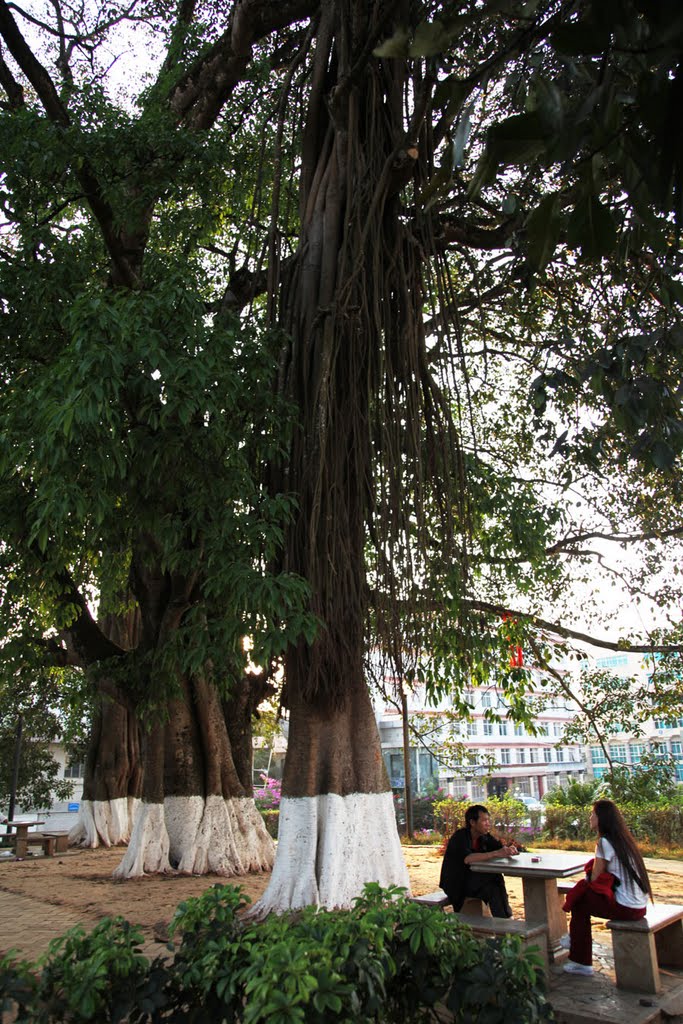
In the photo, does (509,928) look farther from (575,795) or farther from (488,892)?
(575,795)

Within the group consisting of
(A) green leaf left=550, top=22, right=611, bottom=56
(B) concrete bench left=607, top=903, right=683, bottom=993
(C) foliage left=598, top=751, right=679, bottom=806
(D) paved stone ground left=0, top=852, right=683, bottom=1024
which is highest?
(A) green leaf left=550, top=22, right=611, bottom=56

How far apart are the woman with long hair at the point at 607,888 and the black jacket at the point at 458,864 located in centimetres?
66

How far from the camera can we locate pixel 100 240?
726 centimetres

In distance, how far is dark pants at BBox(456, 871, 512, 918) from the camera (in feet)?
15.0

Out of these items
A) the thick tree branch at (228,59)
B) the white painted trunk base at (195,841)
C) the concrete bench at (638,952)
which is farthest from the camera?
the white painted trunk base at (195,841)

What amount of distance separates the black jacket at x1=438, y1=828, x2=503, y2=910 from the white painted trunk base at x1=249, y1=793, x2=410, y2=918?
2.13 feet

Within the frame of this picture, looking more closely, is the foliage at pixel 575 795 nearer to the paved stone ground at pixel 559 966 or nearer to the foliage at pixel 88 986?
the paved stone ground at pixel 559 966

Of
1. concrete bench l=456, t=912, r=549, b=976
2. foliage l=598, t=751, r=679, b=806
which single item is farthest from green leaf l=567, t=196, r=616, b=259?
foliage l=598, t=751, r=679, b=806

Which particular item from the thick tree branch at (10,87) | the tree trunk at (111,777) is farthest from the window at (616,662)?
the thick tree branch at (10,87)

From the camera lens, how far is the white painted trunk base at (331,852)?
4977 millimetres

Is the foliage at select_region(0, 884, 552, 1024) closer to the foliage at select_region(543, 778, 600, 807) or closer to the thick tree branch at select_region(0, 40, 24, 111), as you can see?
the thick tree branch at select_region(0, 40, 24, 111)

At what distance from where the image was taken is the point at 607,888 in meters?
3.91

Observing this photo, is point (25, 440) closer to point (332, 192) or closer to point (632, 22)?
point (332, 192)

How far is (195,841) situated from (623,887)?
16.4 feet
